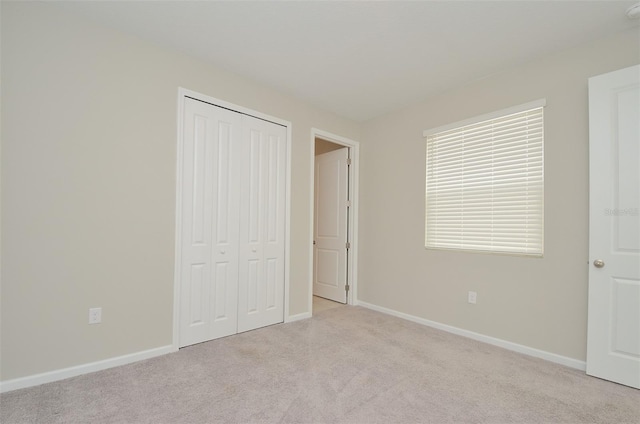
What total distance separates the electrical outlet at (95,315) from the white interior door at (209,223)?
617 mm

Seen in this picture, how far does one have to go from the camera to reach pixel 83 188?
2.33 meters

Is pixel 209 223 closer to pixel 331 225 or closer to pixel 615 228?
pixel 331 225

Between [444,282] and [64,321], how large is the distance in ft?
11.5

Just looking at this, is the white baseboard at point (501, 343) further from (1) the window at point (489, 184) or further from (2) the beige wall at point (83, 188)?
(2) the beige wall at point (83, 188)

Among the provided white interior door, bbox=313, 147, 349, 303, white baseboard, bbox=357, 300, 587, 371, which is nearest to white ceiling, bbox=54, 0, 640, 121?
white interior door, bbox=313, 147, 349, 303

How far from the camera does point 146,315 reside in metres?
2.61

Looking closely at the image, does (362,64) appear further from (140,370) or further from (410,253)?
(140,370)

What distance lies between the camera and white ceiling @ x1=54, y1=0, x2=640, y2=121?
7.23 feet

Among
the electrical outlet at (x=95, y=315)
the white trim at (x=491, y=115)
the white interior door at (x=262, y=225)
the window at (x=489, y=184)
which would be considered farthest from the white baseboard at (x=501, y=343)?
the electrical outlet at (x=95, y=315)

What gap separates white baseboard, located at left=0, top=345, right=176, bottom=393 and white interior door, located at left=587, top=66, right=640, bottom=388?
3533 millimetres

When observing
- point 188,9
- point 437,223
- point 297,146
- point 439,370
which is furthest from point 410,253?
point 188,9

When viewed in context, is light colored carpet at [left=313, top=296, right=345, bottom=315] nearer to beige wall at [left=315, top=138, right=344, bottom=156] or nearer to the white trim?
beige wall at [left=315, top=138, right=344, bottom=156]

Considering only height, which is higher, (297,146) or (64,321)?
(297,146)

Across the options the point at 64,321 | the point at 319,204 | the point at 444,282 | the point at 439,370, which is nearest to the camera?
the point at 64,321
